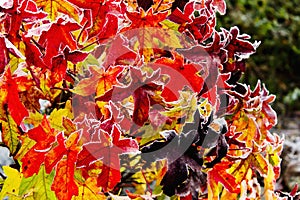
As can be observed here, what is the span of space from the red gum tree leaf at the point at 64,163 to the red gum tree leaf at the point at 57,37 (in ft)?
0.34

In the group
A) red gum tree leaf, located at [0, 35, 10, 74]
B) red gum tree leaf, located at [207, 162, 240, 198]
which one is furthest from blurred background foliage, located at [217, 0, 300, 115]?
red gum tree leaf, located at [0, 35, 10, 74]

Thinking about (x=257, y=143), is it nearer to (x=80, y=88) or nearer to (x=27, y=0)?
(x=80, y=88)

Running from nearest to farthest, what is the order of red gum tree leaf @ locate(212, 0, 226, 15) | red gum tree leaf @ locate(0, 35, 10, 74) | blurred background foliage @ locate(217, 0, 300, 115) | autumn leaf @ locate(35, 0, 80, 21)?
red gum tree leaf @ locate(0, 35, 10, 74) → autumn leaf @ locate(35, 0, 80, 21) → red gum tree leaf @ locate(212, 0, 226, 15) → blurred background foliage @ locate(217, 0, 300, 115)

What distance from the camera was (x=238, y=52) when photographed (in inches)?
33.4

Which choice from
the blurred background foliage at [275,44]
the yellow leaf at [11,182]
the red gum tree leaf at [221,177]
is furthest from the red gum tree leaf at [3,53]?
the blurred background foliage at [275,44]

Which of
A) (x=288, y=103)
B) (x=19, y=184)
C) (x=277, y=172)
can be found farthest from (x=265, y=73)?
(x=19, y=184)

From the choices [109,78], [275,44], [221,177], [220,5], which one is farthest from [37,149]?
[275,44]

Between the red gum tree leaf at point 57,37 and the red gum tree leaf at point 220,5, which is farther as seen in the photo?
the red gum tree leaf at point 220,5

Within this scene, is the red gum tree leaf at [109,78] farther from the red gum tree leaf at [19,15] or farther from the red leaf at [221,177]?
the red leaf at [221,177]

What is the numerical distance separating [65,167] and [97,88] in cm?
12

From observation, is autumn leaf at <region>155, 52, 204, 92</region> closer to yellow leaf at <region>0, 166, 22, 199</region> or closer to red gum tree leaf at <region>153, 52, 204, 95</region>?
red gum tree leaf at <region>153, 52, 204, 95</region>

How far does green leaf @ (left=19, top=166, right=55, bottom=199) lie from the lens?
2.47ft

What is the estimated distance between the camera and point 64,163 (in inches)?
26.9

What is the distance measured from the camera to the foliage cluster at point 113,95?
0.68 meters
